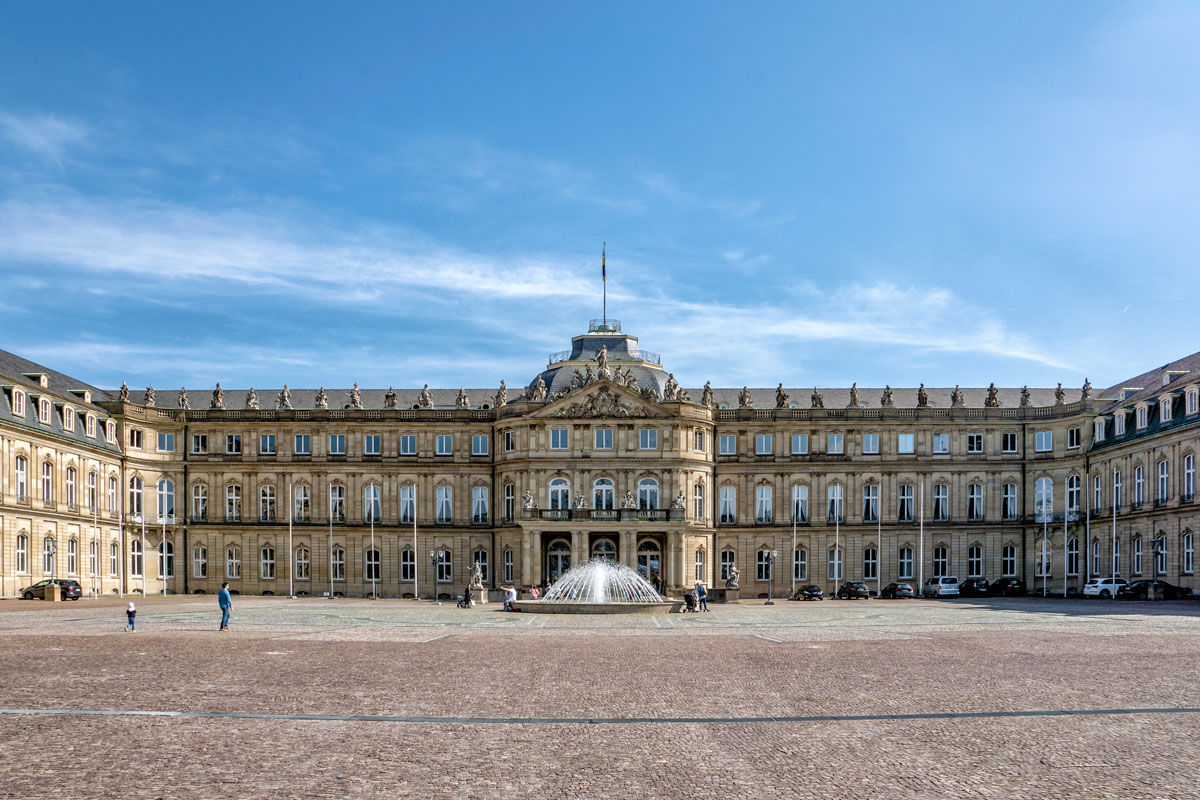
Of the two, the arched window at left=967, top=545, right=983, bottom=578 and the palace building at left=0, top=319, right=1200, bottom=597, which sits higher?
the palace building at left=0, top=319, right=1200, bottom=597

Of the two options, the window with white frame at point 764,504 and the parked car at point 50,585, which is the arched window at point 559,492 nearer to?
the window with white frame at point 764,504

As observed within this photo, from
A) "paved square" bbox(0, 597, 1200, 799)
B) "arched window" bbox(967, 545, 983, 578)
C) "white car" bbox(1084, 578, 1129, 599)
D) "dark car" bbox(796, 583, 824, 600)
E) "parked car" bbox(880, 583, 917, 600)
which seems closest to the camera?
"paved square" bbox(0, 597, 1200, 799)

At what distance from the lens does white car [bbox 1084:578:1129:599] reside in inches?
2805

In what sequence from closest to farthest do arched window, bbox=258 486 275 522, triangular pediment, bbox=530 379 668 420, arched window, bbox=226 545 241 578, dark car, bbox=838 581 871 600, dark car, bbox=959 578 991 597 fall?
dark car, bbox=838 581 871 600
dark car, bbox=959 578 991 597
triangular pediment, bbox=530 379 668 420
arched window, bbox=226 545 241 578
arched window, bbox=258 486 275 522

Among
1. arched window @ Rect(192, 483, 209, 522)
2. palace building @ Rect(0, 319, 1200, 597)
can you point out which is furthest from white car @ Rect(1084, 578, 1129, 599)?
arched window @ Rect(192, 483, 209, 522)

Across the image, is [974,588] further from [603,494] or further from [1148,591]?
[603,494]

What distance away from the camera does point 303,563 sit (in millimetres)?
92625

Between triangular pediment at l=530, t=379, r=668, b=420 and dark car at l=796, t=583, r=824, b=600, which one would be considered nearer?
dark car at l=796, t=583, r=824, b=600

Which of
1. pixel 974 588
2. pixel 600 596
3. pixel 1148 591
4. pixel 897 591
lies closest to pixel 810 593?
pixel 897 591

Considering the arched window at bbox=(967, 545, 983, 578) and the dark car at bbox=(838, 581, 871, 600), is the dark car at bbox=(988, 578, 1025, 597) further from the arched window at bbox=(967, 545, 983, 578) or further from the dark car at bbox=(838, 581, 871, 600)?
the dark car at bbox=(838, 581, 871, 600)

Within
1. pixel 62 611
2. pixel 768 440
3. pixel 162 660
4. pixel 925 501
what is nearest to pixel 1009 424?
pixel 925 501

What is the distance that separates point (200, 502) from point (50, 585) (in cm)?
2267

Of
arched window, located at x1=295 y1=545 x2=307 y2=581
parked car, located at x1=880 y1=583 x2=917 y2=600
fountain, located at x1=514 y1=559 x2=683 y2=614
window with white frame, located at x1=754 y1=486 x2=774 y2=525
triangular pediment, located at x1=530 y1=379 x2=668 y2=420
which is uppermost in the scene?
triangular pediment, located at x1=530 y1=379 x2=668 y2=420

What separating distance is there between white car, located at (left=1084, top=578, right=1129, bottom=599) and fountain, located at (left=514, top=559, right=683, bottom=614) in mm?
26248
